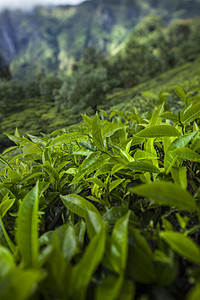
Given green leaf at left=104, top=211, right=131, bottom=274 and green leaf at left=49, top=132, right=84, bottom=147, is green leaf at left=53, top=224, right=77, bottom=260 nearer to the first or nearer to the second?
green leaf at left=104, top=211, right=131, bottom=274

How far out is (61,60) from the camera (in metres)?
40.1

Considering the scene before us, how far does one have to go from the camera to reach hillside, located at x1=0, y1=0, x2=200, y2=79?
41.6 m

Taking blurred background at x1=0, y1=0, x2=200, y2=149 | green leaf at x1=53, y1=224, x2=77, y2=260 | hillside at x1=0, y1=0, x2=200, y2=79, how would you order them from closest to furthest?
green leaf at x1=53, y1=224, x2=77, y2=260, blurred background at x1=0, y1=0, x2=200, y2=149, hillside at x1=0, y1=0, x2=200, y2=79

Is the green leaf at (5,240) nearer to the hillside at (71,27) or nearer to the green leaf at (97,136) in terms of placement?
the green leaf at (97,136)

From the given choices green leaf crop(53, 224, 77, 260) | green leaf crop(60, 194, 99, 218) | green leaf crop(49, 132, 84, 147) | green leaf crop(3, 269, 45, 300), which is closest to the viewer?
green leaf crop(3, 269, 45, 300)

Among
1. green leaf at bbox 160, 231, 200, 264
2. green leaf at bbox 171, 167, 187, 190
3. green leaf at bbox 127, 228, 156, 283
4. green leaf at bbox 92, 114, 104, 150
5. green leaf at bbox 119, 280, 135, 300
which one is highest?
green leaf at bbox 92, 114, 104, 150

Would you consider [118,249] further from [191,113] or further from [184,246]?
[191,113]

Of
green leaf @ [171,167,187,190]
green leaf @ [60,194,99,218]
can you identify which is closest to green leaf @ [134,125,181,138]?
green leaf @ [171,167,187,190]

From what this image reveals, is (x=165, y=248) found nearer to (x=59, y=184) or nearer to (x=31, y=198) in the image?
(x=31, y=198)

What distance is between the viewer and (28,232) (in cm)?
30

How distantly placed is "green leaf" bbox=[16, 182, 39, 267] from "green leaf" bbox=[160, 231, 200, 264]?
8.0 inches

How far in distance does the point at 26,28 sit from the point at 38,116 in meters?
57.9

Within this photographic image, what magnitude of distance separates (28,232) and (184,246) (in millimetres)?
250

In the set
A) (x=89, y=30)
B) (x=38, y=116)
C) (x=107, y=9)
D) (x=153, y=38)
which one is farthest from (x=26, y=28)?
(x=38, y=116)
